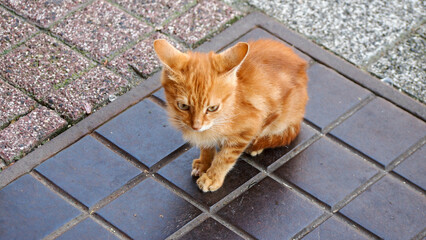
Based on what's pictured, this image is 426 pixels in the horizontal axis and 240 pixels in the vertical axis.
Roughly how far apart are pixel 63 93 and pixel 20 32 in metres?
0.60

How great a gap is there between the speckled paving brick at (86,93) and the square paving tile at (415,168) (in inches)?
64.3

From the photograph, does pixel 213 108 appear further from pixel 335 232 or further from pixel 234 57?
pixel 335 232

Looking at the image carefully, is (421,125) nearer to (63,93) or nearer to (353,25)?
(353,25)

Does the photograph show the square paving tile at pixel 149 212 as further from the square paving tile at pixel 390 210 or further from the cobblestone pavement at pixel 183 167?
the square paving tile at pixel 390 210

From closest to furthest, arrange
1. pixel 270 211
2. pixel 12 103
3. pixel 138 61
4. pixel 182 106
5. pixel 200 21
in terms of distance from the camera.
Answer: pixel 182 106 → pixel 270 211 → pixel 12 103 → pixel 138 61 → pixel 200 21

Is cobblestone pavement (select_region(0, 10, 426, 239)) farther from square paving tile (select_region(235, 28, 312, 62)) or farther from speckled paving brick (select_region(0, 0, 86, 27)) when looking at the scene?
speckled paving brick (select_region(0, 0, 86, 27))

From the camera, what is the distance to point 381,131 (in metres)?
3.27

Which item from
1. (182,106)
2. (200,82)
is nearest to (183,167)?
(182,106)

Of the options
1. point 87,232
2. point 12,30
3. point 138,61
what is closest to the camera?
point 87,232

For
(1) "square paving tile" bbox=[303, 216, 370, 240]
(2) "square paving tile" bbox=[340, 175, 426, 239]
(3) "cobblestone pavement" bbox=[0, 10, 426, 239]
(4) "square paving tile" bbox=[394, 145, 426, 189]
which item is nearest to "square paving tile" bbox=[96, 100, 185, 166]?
(3) "cobblestone pavement" bbox=[0, 10, 426, 239]

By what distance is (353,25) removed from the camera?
386 cm

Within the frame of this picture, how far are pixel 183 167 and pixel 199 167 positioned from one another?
0.34 ft

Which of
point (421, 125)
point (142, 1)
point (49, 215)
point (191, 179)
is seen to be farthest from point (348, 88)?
point (49, 215)

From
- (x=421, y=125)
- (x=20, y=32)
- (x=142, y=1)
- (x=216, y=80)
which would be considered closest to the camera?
(x=216, y=80)
